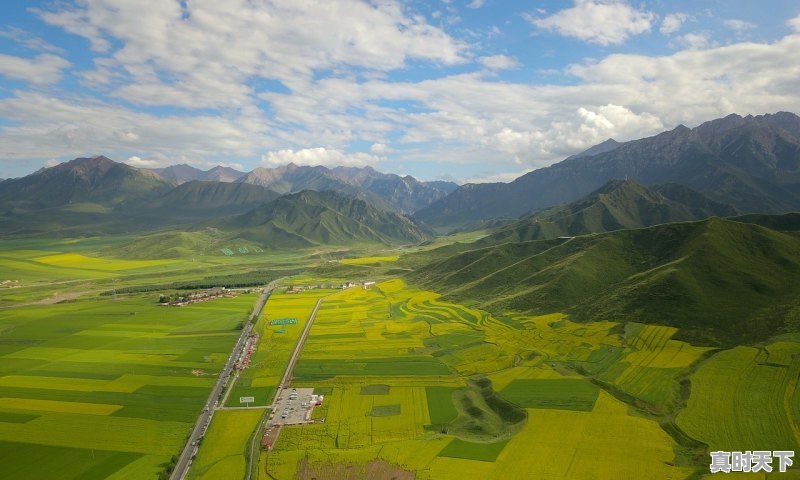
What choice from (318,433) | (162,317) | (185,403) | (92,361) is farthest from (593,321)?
(162,317)

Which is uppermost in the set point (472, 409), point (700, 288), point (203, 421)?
point (700, 288)

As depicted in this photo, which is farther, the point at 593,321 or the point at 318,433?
the point at 593,321

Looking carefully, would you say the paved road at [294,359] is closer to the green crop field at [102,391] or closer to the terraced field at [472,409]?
the terraced field at [472,409]

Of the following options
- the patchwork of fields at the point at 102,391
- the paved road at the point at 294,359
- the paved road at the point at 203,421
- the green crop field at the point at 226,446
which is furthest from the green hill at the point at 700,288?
the patchwork of fields at the point at 102,391

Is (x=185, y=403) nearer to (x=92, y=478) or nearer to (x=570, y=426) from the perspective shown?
(x=92, y=478)

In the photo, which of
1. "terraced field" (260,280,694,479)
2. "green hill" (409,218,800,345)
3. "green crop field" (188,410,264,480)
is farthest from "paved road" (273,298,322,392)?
"green hill" (409,218,800,345)

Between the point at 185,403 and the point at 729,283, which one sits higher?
the point at 729,283

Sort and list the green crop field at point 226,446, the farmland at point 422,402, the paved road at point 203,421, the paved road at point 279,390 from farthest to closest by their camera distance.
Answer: the paved road at point 279,390, the paved road at point 203,421, the farmland at point 422,402, the green crop field at point 226,446

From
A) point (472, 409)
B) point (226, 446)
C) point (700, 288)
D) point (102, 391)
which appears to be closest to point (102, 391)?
point (102, 391)

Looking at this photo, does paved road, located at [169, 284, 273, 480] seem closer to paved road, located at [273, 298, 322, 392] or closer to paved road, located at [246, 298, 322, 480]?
paved road, located at [246, 298, 322, 480]

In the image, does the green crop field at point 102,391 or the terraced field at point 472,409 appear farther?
the green crop field at point 102,391

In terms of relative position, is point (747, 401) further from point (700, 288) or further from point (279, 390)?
point (279, 390)
